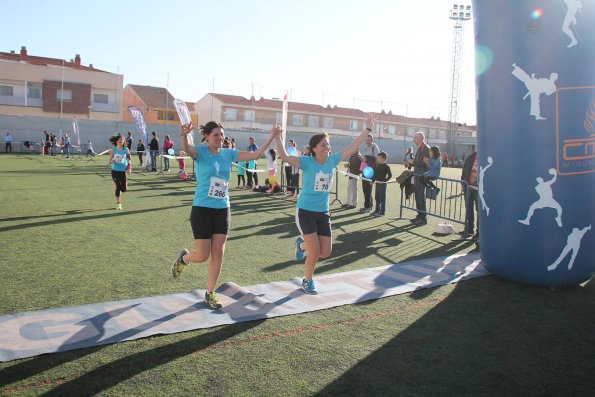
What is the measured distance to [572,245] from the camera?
236 inches

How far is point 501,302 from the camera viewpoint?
224 inches

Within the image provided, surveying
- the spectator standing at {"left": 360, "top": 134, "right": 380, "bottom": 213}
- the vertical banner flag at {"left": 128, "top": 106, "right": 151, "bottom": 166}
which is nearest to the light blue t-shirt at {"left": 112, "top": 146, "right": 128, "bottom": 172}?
the spectator standing at {"left": 360, "top": 134, "right": 380, "bottom": 213}

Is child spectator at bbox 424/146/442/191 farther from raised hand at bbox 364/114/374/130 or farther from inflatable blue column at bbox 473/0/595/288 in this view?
raised hand at bbox 364/114/374/130

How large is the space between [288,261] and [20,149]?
3797 centimetres

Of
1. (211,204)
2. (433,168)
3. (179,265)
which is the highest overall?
(433,168)

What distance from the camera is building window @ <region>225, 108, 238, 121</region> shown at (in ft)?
189

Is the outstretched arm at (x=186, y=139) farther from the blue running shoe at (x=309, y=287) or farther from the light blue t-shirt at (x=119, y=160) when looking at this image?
the light blue t-shirt at (x=119, y=160)

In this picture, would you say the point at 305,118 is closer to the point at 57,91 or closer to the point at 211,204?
the point at 57,91

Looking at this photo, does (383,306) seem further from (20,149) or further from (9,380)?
(20,149)

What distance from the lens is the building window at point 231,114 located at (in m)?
Answer: 57.8

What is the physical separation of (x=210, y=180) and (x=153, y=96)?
57813 mm

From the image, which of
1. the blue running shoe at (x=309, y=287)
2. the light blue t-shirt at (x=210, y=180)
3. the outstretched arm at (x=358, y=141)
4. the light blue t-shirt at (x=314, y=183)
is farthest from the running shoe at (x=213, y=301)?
the outstretched arm at (x=358, y=141)

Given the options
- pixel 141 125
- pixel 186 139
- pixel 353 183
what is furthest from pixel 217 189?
pixel 141 125

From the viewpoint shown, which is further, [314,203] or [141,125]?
[141,125]
